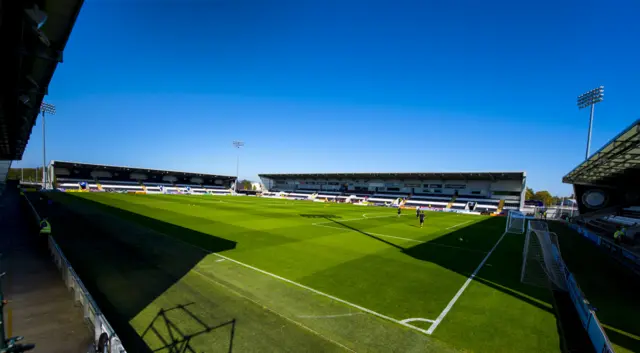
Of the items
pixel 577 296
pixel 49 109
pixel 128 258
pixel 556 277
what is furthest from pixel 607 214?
pixel 49 109

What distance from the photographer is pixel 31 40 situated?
5.85 metres

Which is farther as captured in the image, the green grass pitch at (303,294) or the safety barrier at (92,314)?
the green grass pitch at (303,294)

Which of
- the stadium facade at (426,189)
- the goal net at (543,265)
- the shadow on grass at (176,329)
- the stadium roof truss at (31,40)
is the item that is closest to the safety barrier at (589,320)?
the goal net at (543,265)

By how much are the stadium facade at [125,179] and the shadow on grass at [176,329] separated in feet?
252

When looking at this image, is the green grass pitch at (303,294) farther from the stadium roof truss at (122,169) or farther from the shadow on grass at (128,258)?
the stadium roof truss at (122,169)

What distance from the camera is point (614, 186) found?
3434 centimetres

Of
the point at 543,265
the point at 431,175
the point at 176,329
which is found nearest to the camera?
the point at 176,329

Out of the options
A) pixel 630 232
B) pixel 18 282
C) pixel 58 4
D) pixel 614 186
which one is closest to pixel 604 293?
pixel 630 232

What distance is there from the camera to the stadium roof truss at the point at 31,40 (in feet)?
15.6

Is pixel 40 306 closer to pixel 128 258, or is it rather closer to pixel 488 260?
pixel 128 258

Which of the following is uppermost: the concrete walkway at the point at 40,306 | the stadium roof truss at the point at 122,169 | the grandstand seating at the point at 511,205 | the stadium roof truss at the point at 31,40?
the stadium roof truss at the point at 31,40

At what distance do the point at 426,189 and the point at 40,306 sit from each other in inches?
2733

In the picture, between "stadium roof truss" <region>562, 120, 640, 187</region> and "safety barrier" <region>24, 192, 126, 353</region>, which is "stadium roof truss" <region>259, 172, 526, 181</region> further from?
"safety barrier" <region>24, 192, 126, 353</region>

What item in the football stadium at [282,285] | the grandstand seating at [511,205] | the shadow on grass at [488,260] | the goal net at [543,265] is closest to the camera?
the football stadium at [282,285]
